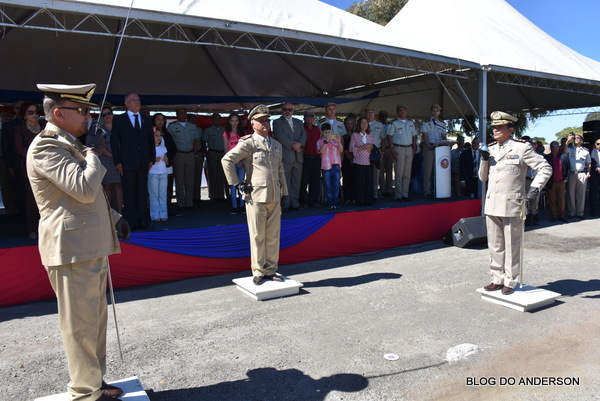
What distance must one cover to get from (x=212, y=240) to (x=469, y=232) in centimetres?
408

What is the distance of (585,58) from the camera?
1185 cm

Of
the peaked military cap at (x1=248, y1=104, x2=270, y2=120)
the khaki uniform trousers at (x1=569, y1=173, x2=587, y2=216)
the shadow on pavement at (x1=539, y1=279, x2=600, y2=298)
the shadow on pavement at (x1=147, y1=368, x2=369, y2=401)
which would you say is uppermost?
the peaked military cap at (x1=248, y1=104, x2=270, y2=120)

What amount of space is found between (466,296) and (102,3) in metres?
5.12

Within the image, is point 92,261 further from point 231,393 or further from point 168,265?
point 168,265

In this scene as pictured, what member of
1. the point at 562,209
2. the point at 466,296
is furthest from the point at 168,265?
the point at 562,209

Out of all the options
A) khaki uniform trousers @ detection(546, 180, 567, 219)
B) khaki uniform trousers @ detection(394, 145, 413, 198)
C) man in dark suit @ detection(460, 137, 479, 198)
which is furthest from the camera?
man in dark suit @ detection(460, 137, 479, 198)

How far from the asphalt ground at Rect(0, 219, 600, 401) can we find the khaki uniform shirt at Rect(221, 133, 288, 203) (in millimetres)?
1182

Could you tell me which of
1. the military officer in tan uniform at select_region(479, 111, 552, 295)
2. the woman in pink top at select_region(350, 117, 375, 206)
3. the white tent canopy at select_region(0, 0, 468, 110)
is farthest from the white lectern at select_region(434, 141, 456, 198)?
the military officer in tan uniform at select_region(479, 111, 552, 295)

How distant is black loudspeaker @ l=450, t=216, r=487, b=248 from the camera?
7.41 meters

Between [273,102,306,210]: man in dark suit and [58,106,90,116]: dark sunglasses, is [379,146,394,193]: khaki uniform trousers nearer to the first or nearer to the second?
[273,102,306,210]: man in dark suit

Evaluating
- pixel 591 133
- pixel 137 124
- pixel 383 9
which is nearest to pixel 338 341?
pixel 137 124

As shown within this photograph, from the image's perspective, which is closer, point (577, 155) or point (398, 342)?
point (398, 342)

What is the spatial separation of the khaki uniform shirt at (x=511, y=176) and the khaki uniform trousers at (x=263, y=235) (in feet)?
7.76

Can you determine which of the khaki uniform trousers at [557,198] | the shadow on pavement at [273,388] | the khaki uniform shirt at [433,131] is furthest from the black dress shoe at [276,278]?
the khaki uniform trousers at [557,198]
